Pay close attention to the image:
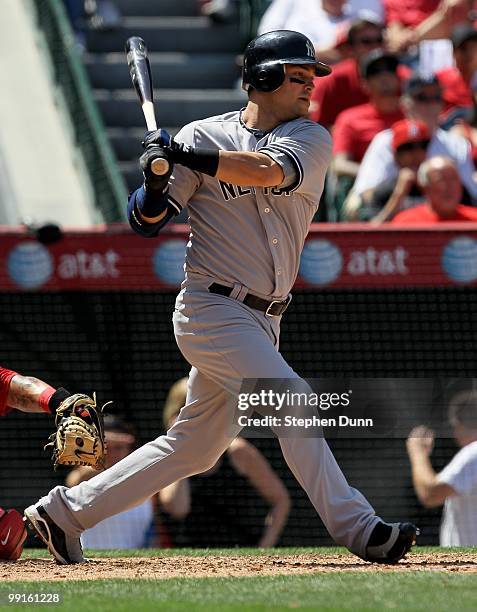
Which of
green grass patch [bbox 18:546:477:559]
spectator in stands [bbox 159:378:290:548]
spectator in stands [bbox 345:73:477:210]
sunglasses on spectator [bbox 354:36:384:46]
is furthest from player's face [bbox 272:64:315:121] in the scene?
sunglasses on spectator [bbox 354:36:384:46]

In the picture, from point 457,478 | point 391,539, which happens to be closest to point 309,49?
point 391,539

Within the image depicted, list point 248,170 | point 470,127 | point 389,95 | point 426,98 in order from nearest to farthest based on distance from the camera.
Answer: point 248,170 → point 426,98 → point 470,127 → point 389,95

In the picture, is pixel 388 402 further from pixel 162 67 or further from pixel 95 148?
pixel 162 67

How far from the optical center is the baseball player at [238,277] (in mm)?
4578

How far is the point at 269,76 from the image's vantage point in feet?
15.6

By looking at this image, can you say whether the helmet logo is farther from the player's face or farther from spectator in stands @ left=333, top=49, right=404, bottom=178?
spectator in stands @ left=333, top=49, right=404, bottom=178

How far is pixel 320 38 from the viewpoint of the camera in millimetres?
10352

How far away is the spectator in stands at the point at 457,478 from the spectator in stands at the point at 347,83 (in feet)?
11.2

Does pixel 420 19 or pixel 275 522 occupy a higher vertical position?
pixel 420 19

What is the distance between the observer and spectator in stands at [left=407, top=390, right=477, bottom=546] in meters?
6.31

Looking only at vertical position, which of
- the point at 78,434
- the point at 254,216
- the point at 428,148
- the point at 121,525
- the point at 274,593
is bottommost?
the point at 121,525

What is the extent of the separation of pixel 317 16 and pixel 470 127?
6.44 feet

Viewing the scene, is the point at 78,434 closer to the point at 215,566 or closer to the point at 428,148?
the point at 215,566

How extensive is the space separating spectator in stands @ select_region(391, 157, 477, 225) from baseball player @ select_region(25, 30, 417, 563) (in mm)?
2964
